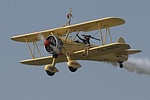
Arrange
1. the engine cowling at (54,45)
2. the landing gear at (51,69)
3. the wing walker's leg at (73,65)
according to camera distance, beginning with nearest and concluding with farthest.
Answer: the wing walker's leg at (73,65) < the engine cowling at (54,45) < the landing gear at (51,69)

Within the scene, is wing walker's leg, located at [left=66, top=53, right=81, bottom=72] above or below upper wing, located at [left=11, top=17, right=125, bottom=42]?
below

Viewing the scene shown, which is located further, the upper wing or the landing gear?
the landing gear

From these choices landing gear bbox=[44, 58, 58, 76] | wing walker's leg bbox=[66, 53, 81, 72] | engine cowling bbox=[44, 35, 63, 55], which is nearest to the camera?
wing walker's leg bbox=[66, 53, 81, 72]

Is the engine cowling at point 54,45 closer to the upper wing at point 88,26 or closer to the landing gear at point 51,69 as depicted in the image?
the landing gear at point 51,69

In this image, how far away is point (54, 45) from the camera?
147 feet

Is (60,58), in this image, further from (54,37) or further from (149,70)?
(149,70)

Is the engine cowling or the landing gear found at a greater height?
the engine cowling

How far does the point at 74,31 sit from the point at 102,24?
1.87 m

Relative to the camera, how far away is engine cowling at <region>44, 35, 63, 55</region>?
44.8m

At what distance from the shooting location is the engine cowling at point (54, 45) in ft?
147

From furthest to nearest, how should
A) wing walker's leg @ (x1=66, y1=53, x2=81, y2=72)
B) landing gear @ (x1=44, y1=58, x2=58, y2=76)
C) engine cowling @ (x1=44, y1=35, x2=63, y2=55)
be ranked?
landing gear @ (x1=44, y1=58, x2=58, y2=76) < engine cowling @ (x1=44, y1=35, x2=63, y2=55) < wing walker's leg @ (x1=66, y1=53, x2=81, y2=72)

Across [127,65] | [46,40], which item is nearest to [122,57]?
[127,65]

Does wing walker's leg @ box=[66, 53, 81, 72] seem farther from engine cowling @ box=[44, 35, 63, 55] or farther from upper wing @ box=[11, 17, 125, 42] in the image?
upper wing @ box=[11, 17, 125, 42]

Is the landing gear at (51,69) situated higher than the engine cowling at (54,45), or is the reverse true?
A: the engine cowling at (54,45)
